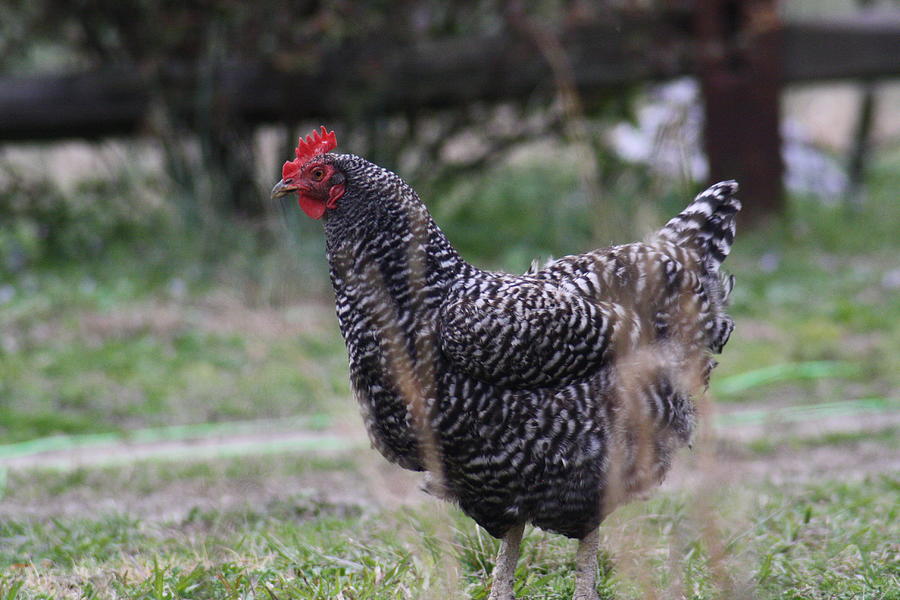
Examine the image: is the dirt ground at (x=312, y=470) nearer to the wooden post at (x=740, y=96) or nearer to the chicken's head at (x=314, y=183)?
the chicken's head at (x=314, y=183)

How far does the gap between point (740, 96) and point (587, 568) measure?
6404 millimetres

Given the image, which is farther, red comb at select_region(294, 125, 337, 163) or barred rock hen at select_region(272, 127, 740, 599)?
red comb at select_region(294, 125, 337, 163)

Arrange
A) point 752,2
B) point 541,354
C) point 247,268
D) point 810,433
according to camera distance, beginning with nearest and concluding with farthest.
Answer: point 541,354
point 810,433
point 247,268
point 752,2

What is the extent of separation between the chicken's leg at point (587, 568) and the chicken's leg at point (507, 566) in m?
0.19

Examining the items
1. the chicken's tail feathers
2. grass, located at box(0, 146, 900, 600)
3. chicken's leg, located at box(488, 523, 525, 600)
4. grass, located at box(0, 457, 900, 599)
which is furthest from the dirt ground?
the chicken's tail feathers

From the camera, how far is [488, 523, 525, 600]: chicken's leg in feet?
11.0

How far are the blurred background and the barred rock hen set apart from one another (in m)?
0.61

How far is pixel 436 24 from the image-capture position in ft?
29.8

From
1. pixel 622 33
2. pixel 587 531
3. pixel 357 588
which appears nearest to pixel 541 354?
pixel 587 531

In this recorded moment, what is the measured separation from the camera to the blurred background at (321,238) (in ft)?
14.6

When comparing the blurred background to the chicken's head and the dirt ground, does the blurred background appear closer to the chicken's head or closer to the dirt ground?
the dirt ground

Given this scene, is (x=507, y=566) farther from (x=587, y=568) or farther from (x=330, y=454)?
(x=330, y=454)

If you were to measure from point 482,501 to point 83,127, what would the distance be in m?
6.88

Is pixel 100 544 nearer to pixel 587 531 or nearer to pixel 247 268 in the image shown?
pixel 587 531
